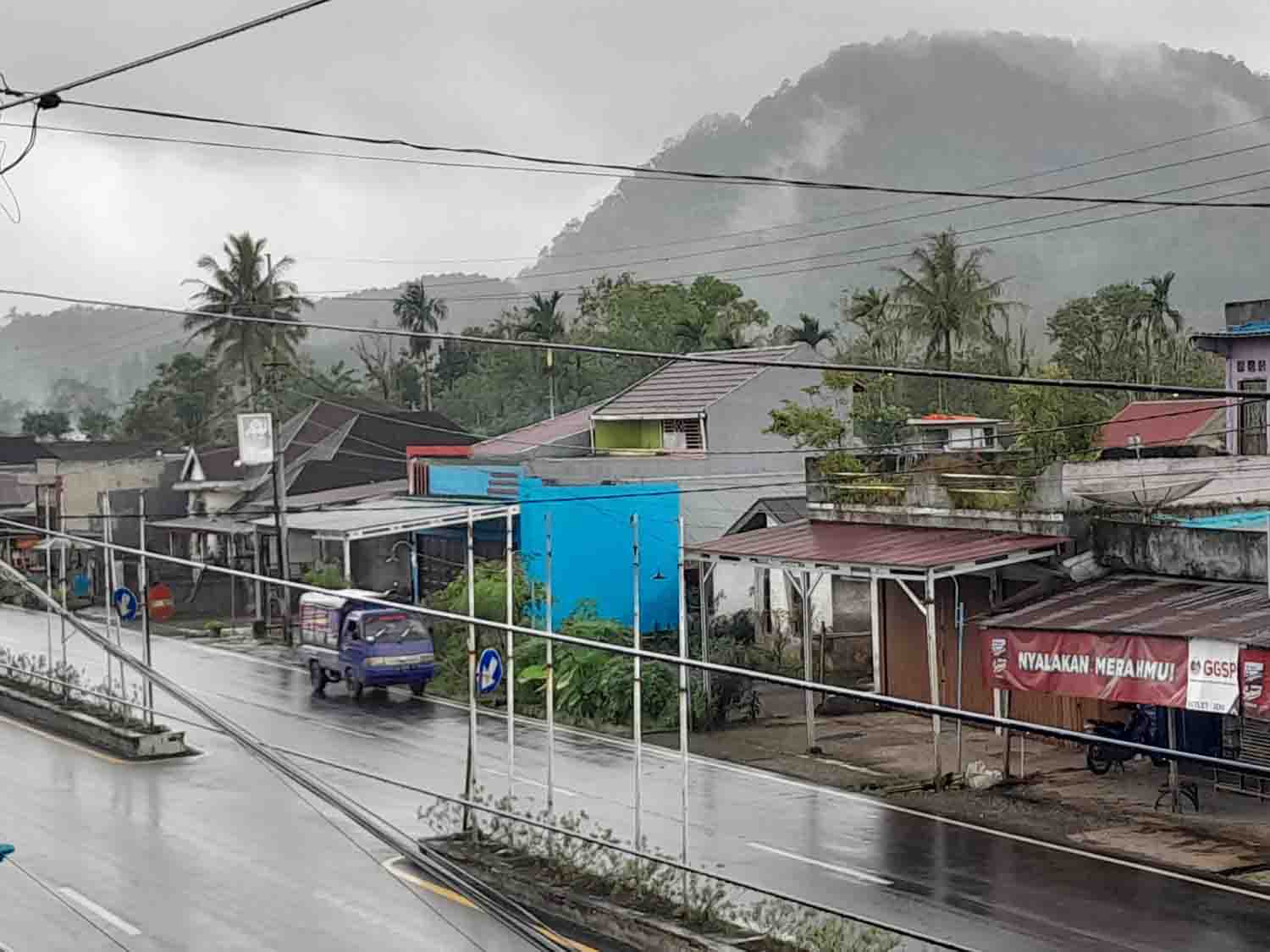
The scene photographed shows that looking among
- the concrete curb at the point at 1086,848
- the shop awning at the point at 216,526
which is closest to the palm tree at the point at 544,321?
the shop awning at the point at 216,526

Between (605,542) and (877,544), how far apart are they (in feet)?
44.4

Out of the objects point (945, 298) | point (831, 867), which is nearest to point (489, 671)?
point (831, 867)

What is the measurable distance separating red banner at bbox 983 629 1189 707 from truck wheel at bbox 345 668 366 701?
1493cm

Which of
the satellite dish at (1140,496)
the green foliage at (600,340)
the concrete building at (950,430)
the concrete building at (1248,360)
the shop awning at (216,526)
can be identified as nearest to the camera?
the satellite dish at (1140,496)

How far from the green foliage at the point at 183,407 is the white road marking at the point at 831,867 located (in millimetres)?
76875

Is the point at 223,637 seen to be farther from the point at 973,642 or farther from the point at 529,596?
the point at 973,642

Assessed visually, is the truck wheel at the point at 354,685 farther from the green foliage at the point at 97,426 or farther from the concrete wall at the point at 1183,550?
the green foliage at the point at 97,426

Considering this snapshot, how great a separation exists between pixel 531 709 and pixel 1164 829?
13902mm

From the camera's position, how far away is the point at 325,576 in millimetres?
46438

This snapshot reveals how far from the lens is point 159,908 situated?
17.9 meters

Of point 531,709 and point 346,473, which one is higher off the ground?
point 346,473

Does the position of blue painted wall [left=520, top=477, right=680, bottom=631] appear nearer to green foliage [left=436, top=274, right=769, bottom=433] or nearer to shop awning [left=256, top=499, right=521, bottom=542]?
shop awning [left=256, top=499, right=521, bottom=542]

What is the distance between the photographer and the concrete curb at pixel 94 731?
27438 mm

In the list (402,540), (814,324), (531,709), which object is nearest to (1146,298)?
(814,324)
